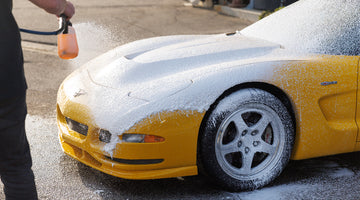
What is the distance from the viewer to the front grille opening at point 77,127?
3.23 m

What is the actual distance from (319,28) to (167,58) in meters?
1.17

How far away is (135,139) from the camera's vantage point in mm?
3025

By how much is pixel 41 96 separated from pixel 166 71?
2.48 meters

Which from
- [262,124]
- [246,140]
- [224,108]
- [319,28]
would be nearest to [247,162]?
[246,140]

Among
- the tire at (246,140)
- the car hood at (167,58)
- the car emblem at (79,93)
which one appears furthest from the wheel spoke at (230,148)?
the car emblem at (79,93)

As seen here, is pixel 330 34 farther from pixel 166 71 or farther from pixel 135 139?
pixel 135 139

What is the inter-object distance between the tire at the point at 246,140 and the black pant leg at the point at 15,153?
3.66 feet

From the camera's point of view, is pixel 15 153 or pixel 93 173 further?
pixel 93 173

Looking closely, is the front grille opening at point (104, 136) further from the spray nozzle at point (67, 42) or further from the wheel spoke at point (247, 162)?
the wheel spoke at point (247, 162)

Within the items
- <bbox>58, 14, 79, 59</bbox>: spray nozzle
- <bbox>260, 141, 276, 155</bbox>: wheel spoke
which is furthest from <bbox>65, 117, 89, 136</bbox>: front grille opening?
<bbox>260, 141, 276, 155</bbox>: wheel spoke

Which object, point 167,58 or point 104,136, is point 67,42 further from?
point 167,58

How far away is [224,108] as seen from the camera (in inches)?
122

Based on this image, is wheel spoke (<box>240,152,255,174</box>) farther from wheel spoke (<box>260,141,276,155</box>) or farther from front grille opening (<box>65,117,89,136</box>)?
front grille opening (<box>65,117,89,136</box>)

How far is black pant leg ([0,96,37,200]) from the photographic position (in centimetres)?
225
